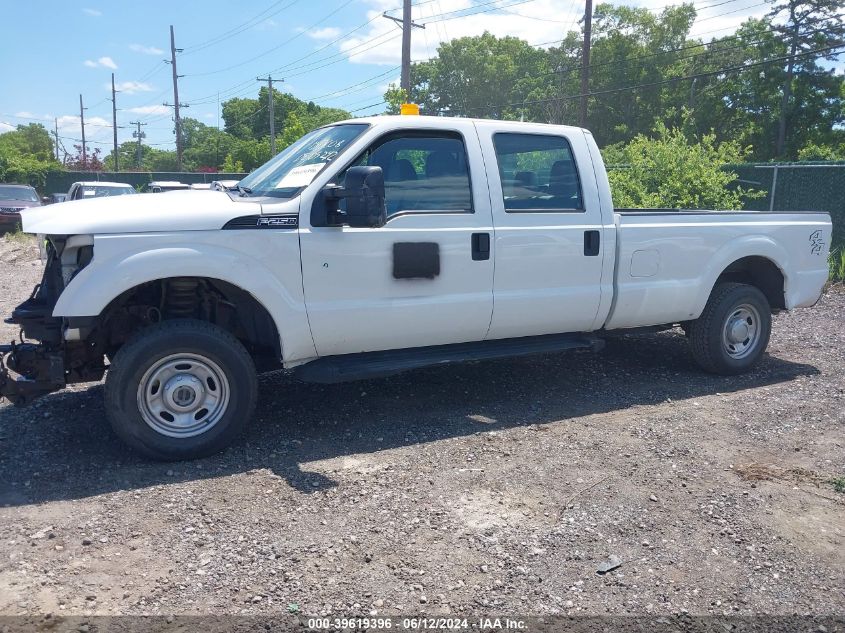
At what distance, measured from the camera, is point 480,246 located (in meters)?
5.18

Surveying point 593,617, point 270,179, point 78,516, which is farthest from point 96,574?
point 270,179

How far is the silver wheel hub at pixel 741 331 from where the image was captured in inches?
260

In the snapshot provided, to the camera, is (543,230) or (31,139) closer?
(543,230)

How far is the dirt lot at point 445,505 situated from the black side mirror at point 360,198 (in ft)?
4.86

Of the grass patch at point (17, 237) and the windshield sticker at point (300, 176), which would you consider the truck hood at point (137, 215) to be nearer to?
the windshield sticker at point (300, 176)

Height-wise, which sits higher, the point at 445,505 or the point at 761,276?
the point at 761,276

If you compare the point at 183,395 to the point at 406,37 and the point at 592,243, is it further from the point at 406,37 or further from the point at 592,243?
the point at 406,37

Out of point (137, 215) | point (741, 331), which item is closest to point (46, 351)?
point (137, 215)

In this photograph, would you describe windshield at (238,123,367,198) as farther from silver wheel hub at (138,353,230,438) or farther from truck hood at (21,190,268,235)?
silver wheel hub at (138,353,230,438)

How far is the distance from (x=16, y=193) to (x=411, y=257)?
21288 millimetres

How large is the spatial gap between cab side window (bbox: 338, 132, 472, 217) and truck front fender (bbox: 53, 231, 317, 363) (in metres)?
0.82

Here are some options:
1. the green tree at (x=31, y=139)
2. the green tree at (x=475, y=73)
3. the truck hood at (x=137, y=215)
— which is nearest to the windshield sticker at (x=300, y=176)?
the truck hood at (x=137, y=215)

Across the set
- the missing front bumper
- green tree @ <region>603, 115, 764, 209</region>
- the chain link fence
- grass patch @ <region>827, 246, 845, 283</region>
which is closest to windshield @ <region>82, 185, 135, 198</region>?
green tree @ <region>603, 115, 764, 209</region>

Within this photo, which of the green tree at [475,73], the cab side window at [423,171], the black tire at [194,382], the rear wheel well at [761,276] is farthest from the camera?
the green tree at [475,73]
